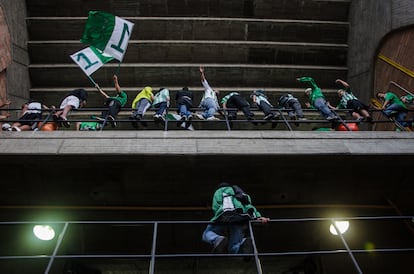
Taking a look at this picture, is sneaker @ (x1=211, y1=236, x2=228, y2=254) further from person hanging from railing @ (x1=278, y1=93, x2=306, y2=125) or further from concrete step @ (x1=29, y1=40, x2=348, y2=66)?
concrete step @ (x1=29, y1=40, x2=348, y2=66)

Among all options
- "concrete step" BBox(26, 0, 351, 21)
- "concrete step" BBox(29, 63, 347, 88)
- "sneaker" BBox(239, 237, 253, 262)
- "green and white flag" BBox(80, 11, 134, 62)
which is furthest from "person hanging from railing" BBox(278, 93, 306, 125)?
"concrete step" BBox(26, 0, 351, 21)

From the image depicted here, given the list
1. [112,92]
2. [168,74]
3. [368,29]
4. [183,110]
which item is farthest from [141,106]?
[368,29]

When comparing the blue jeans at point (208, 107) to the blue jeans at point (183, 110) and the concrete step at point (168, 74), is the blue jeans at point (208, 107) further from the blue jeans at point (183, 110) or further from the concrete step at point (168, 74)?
the concrete step at point (168, 74)

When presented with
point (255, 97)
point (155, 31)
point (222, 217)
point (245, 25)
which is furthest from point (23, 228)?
point (245, 25)

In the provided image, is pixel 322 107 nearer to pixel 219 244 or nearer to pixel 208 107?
pixel 208 107

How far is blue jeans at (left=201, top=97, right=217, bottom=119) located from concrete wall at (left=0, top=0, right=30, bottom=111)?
22.0 ft

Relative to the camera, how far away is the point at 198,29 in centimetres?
1531

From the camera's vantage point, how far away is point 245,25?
1537 centimetres

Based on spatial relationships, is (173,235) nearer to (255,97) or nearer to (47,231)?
(47,231)

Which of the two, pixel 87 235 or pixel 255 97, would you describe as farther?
pixel 255 97

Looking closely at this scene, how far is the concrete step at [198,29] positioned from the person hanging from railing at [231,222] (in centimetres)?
976

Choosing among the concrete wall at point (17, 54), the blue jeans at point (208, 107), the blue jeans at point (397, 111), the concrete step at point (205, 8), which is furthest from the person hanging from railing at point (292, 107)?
the concrete wall at point (17, 54)

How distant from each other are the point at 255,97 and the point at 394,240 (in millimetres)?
4413

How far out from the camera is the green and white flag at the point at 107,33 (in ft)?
32.2
